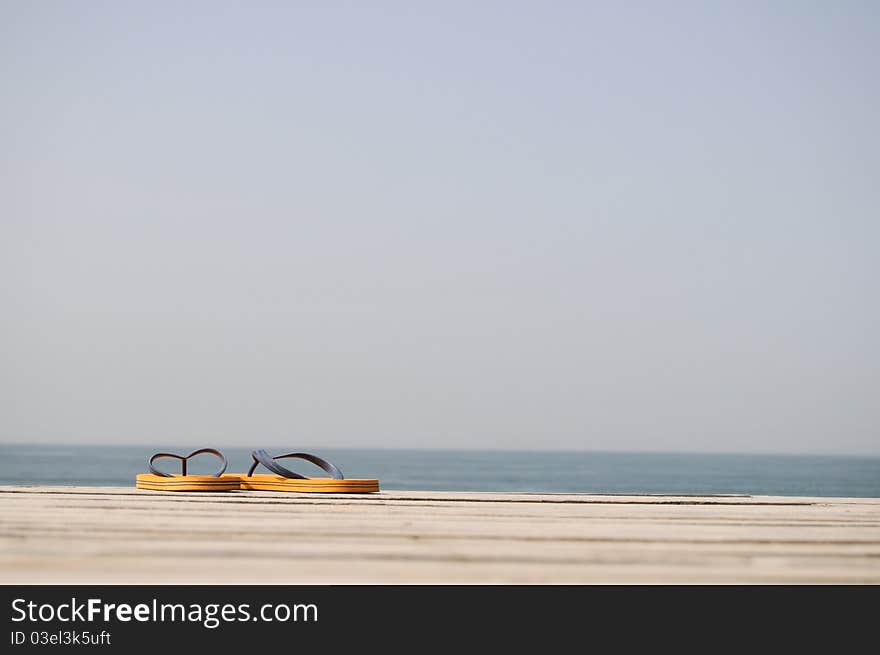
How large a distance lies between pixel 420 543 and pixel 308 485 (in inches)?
92.8

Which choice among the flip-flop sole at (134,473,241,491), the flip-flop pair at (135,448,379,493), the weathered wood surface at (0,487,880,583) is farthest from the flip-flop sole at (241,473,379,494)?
the weathered wood surface at (0,487,880,583)

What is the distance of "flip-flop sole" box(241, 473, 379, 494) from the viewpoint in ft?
16.3

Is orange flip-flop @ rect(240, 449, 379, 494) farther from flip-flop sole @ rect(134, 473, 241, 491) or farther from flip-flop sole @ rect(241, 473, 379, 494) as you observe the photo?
flip-flop sole @ rect(134, 473, 241, 491)

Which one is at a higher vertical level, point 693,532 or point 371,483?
point 371,483

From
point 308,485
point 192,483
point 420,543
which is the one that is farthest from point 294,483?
point 420,543

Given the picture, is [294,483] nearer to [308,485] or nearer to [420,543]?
[308,485]

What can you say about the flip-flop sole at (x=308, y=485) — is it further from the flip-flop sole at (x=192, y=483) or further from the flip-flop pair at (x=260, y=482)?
the flip-flop sole at (x=192, y=483)

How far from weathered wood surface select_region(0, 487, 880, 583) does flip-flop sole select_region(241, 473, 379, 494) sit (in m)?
0.63

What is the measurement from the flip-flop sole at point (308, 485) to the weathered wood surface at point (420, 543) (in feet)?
2.08

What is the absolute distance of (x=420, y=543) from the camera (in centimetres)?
273
